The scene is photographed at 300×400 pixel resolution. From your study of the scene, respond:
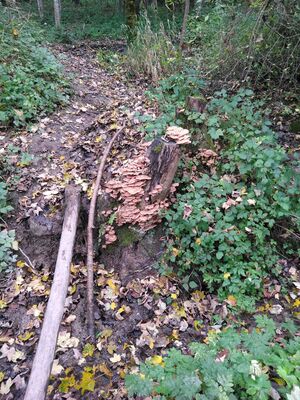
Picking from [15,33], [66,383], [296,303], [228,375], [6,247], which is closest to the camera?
[228,375]

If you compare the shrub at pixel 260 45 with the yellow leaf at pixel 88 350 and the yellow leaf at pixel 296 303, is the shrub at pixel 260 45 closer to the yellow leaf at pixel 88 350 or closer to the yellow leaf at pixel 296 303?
the yellow leaf at pixel 296 303

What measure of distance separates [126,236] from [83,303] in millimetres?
921

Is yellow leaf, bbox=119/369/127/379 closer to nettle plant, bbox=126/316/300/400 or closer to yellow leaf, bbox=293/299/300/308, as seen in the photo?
nettle plant, bbox=126/316/300/400

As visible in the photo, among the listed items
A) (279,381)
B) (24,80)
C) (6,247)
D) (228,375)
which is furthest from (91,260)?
(24,80)

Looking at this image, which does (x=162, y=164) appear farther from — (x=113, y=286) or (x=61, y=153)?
(x=61, y=153)

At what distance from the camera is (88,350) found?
3125 millimetres

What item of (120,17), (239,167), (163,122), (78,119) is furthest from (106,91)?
(120,17)

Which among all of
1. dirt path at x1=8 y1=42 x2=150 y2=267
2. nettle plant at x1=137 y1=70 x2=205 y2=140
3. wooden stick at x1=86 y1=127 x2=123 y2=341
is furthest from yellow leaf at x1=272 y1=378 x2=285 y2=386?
nettle plant at x1=137 y1=70 x2=205 y2=140

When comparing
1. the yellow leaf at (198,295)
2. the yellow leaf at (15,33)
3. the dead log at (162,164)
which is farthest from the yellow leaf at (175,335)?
the yellow leaf at (15,33)

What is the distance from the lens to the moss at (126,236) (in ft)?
12.6

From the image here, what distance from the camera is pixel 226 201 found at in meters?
3.69

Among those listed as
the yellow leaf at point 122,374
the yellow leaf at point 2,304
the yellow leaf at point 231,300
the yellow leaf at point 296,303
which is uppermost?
the yellow leaf at point 296,303

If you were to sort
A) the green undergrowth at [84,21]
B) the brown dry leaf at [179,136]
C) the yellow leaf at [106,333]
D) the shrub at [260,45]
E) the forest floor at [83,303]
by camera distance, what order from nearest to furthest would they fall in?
the forest floor at [83,303] → the yellow leaf at [106,333] → the brown dry leaf at [179,136] → the shrub at [260,45] → the green undergrowth at [84,21]

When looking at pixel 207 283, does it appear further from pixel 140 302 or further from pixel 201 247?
pixel 140 302
